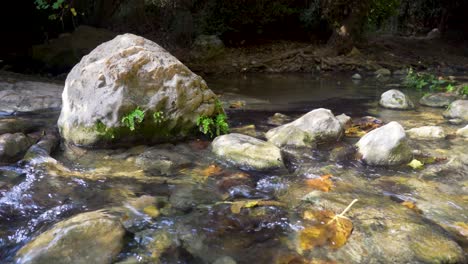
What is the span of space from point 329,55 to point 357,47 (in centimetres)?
163

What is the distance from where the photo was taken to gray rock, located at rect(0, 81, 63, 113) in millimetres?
6012

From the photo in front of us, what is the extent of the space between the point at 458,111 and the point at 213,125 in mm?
3935

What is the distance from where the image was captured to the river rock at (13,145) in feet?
13.8

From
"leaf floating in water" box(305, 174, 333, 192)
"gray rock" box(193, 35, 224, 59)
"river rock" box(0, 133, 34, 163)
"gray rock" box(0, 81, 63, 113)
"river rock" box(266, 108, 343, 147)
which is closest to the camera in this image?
"leaf floating in water" box(305, 174, 333, 192)

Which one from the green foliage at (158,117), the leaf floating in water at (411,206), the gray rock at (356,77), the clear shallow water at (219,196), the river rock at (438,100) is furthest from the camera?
the gray rock at (356,77)

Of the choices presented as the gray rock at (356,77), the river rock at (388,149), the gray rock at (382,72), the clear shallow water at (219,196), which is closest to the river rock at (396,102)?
the clear shallow water at (219,196)

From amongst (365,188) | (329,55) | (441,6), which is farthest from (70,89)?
(441,6)

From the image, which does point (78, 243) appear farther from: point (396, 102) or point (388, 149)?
point (396, 102)

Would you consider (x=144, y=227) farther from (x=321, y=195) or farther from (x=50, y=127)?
(x=50, y=127)

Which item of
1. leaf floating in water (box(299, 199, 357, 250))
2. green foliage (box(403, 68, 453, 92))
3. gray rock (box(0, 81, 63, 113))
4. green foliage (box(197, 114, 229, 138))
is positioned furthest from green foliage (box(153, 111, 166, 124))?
green foliage (box(403, 68, 453, 92))

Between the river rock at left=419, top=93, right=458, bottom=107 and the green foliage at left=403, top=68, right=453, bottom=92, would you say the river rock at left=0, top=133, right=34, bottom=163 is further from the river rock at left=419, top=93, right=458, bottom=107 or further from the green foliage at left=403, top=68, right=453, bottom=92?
the green foliage at left=403, top=68, right=453, bottom=92

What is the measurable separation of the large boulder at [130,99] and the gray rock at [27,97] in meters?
1.46

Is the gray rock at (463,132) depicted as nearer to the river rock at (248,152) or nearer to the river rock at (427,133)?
the river rock at (427,133)

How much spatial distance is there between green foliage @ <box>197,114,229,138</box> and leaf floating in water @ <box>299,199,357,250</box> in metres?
2.13
